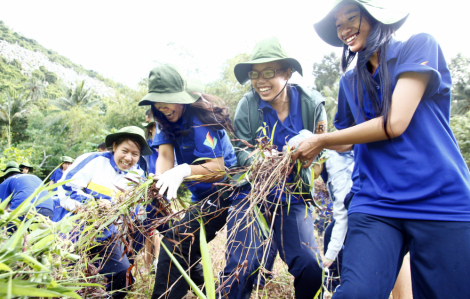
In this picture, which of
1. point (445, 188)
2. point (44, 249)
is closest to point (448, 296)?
point (445, 188)

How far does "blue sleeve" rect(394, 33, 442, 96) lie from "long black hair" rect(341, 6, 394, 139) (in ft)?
0.24

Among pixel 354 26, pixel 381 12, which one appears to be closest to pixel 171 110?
pixel 354 26

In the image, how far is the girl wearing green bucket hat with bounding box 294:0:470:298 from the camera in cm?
114

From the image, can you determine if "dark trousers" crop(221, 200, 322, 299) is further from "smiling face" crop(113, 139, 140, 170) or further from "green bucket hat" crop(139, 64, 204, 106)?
"smiling face" crop(113, 139, 140, 170)

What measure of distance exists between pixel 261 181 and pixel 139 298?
160 centimetres

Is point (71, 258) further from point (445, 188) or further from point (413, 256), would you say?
point (445, 188)

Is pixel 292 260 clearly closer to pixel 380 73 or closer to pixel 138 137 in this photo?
pixel 380 73

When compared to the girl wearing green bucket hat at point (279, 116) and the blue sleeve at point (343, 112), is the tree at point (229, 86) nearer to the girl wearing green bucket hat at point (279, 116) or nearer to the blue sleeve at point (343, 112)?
the girl wearing green bucket hat at point (279, 116)

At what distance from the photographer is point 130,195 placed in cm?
161

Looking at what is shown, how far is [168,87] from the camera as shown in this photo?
84.8 inches

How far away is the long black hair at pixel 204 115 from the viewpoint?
2.18 meters

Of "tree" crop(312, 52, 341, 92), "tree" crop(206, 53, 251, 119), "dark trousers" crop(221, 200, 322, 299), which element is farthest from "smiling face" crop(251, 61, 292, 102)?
"tree" crop(312, 52, 341, 92)

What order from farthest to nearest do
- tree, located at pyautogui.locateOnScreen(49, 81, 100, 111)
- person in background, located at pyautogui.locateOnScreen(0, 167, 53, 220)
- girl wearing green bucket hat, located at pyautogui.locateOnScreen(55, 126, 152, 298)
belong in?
tree, located at pyautogui.locateOnScreen(49, 81, 100, 111) → person in background, located at pyautogui.locateOnScreen(0, 167, 53, 220) → girl wearing green bucket hat, located at pyautogui.locateOnScreen(55, 126, 152, 298)

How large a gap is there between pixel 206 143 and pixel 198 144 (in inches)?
2.8
